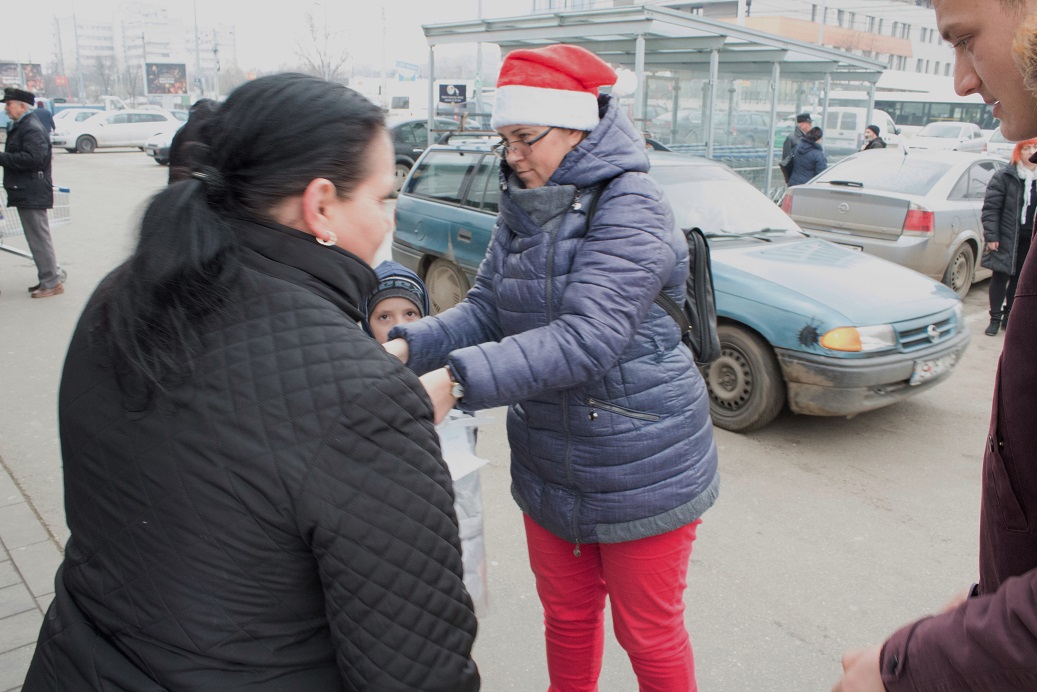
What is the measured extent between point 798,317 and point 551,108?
3178 millimetres

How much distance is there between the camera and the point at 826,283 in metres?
5.04

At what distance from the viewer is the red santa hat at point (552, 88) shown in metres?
2.06

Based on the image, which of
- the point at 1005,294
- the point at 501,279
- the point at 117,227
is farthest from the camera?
the point at 117,227

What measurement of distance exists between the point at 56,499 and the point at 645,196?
362cm

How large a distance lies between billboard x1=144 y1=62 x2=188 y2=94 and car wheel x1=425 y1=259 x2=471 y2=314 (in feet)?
189

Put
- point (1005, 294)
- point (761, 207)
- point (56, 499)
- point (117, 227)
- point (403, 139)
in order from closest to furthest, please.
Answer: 1. point (56, 499)
2. point (761, 207)
3. point (1005, 294)
4. point (117, 227)
5. point (403, 139)

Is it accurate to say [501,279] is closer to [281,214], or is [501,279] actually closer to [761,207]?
[281,214]

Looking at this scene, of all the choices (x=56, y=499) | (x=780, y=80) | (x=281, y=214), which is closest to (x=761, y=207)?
(x=56, y=499)

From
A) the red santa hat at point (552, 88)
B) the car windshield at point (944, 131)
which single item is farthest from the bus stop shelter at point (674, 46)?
the car windshield at point (944, 131)

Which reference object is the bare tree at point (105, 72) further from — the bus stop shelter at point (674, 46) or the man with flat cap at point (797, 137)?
the man with flat cap at point (797, 137)

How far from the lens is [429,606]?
1.21 meters

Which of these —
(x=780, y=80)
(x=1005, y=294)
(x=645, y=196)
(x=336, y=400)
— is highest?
(x=780, y=80)

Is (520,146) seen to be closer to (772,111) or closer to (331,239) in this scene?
(331,239)

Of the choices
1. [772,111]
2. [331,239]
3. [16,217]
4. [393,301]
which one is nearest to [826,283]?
[393,301]
